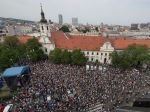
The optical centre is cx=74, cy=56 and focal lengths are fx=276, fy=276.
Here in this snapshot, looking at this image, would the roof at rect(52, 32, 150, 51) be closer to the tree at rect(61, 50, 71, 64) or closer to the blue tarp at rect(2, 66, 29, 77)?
the tree at rect(61, 50, 71, 64)

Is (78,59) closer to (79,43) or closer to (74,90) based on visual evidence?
(79,43)

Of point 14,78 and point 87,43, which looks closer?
point 14,78

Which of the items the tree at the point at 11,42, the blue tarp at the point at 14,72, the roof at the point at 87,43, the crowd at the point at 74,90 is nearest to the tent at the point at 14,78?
the blue tarp at the point at 14,72

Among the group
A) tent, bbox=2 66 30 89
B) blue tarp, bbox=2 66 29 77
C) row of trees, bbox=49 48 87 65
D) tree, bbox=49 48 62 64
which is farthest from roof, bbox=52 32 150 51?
tent, bbox=2 66 30 89

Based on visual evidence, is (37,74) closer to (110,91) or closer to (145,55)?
(110,91)

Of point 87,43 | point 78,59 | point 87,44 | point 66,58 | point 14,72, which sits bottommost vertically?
point 78,59

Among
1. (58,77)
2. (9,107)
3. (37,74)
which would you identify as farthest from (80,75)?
(9,107)

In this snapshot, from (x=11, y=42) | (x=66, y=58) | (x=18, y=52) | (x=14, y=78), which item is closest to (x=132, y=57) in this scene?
(x=66, y=58)
